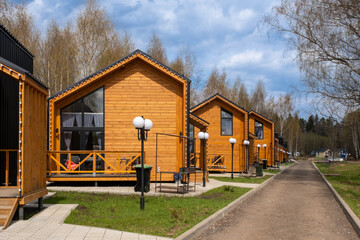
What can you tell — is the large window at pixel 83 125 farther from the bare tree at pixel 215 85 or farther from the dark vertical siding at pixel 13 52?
the bare tree at pixel 215 85

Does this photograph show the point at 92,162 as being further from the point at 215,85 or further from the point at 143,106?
the point at 215,85

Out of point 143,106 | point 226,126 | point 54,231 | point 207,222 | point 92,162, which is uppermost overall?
point 143,106

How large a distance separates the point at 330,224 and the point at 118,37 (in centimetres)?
3285

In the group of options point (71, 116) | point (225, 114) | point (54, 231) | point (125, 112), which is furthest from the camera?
point (225, 114)

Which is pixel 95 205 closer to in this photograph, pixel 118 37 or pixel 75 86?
pixel 75 86

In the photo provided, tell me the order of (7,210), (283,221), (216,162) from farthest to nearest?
(216,162), (283,221), (7,210)

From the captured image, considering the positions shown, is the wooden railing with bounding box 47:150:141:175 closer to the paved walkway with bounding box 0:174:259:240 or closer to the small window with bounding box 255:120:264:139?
the paved walkway with bounding box 0:174:259:240

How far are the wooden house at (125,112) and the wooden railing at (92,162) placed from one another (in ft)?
0.21

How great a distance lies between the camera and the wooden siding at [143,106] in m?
17.9

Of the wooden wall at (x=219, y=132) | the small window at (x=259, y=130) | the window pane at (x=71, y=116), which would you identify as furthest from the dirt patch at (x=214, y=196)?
the small window at (x=259, y=130)

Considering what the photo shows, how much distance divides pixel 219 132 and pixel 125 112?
43.6 feet

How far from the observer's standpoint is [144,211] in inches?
396

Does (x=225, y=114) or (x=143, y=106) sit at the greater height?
(x=225, y=114)

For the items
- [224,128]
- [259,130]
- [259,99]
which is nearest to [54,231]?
[224,128]
